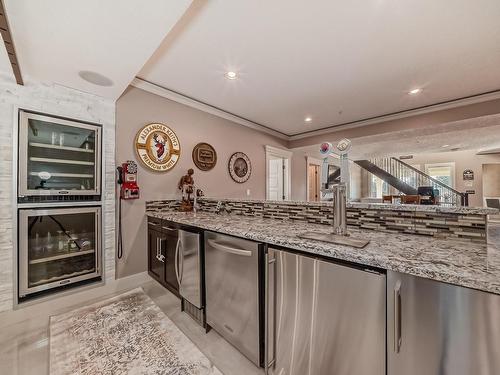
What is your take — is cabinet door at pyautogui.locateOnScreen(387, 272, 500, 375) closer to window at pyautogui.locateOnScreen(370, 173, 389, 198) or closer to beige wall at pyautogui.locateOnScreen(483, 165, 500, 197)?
beige wall at pyautogui.locateOnScreen(483, 165, 500, 197)

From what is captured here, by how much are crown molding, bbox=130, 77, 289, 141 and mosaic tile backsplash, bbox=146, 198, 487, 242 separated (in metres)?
1.98

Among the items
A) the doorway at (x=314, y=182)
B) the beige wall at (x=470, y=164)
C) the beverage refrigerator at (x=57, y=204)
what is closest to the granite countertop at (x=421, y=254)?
the beverage refrigerator at (x=57, y=204)

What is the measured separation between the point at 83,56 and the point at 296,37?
180 centimetres

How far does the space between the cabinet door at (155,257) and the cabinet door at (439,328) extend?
6.85ft

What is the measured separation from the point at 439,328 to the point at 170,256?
6.65 ft

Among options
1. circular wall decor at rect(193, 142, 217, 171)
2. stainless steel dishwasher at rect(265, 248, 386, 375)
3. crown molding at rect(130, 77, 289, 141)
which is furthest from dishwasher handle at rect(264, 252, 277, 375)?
crown molding at rect(130, 77, 289, 141)

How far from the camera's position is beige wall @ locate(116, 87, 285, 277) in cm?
256

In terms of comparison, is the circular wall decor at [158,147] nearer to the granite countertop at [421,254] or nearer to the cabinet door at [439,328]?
the granite countertop at [421,254]

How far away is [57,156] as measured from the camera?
2170mm

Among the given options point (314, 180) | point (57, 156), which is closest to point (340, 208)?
point (57, 156)

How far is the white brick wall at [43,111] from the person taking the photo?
1.87m

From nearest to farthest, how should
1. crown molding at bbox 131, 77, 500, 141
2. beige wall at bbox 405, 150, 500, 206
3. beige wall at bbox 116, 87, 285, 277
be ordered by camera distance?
beige wall at bbox 116, 87, 285, 277 < crown molding at bbox 131, 77, 500, 141 < beige wall at bbox 405, 150, 500, 206

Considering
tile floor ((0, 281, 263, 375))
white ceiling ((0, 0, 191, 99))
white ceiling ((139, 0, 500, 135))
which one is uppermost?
white ceiling ((139, 0, 500, 135))

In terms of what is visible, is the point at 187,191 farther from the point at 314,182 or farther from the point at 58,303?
the point at 314,182
